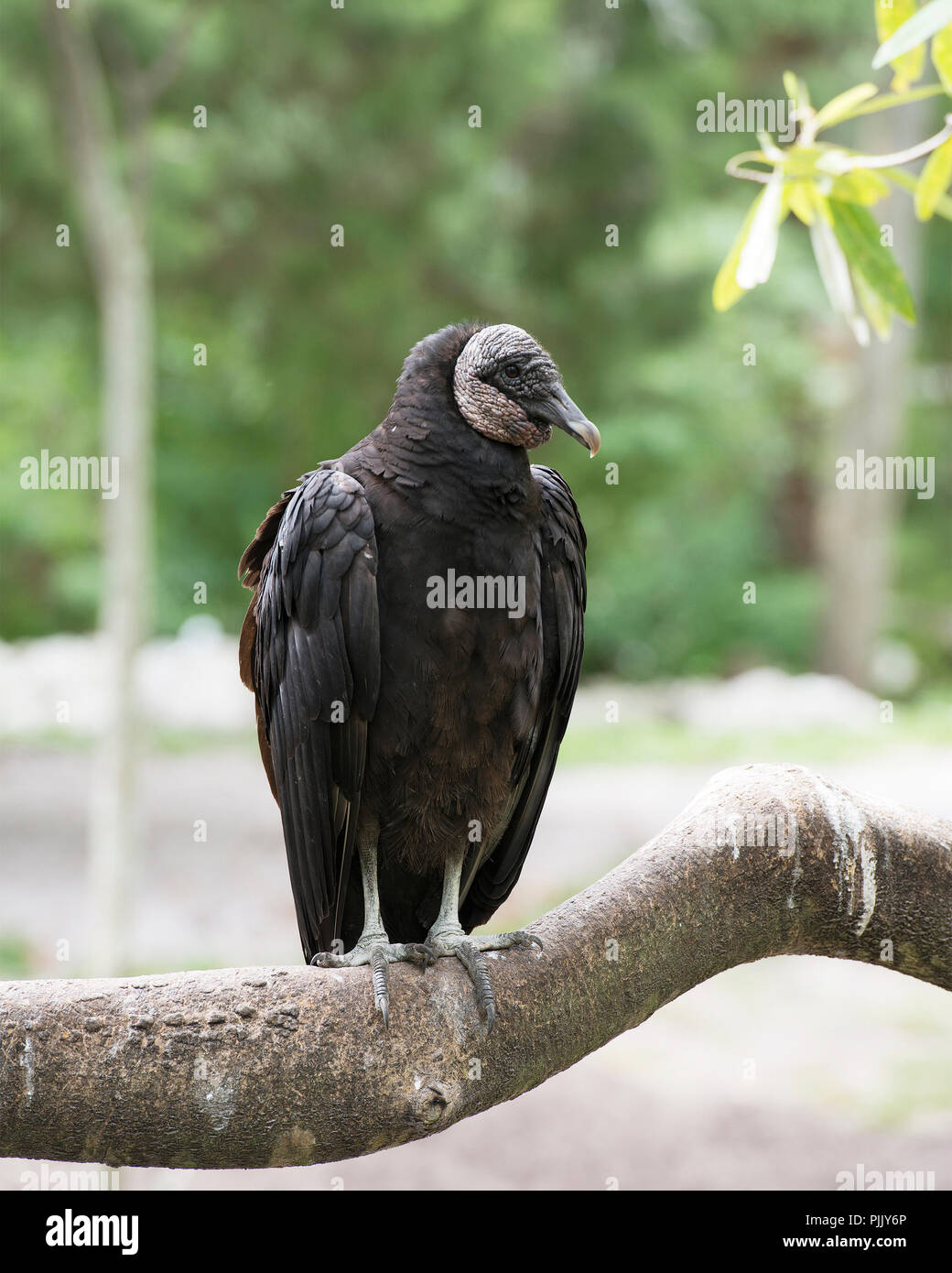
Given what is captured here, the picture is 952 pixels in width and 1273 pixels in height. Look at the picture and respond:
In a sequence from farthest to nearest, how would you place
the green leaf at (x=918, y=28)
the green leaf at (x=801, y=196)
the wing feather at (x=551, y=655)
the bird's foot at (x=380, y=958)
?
A: the wing feather at (x=551, y=655), the green leaf at (x=801, y=196), the bird's foot at (x=380, y=958), the green leaf at (x=918, y=28)

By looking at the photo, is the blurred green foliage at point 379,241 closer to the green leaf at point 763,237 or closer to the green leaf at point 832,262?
the green leaf at point 832,262

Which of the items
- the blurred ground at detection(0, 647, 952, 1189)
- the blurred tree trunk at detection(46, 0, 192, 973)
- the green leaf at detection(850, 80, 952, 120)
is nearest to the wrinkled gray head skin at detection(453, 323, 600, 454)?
the green leaf at detection(850, 80, 952, 120)

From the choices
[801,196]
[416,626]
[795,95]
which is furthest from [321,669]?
[795,95]

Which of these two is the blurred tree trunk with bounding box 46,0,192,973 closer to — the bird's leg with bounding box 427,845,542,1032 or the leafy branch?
the bird's leg with bounding box 427,845,542,1032

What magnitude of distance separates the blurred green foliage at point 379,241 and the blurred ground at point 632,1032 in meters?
1.76

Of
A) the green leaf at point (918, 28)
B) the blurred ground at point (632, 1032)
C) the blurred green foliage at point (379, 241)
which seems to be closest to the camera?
the green leaf at point (918, 28)

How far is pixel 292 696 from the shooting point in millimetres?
2604

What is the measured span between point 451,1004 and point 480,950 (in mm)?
175

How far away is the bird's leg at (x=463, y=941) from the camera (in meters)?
2.26

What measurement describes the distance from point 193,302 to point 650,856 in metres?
6.15

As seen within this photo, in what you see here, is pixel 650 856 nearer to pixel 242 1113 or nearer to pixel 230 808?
pixel 242 1113

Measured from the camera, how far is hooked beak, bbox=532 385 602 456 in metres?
2.53

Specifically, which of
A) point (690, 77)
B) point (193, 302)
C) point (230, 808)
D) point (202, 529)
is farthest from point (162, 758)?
point (690, 77)

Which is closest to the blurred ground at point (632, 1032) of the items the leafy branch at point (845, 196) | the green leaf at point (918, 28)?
the leafy branch at point (845, 196)
